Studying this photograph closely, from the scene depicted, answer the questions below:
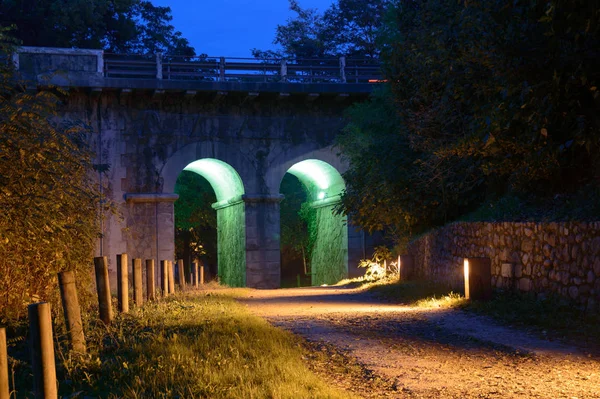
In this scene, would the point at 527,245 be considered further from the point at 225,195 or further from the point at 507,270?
the point at 225,195

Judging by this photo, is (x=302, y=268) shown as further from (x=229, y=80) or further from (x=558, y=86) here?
(x=558, y=86)

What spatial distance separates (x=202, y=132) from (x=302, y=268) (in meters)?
19.8

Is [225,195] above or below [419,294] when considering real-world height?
above

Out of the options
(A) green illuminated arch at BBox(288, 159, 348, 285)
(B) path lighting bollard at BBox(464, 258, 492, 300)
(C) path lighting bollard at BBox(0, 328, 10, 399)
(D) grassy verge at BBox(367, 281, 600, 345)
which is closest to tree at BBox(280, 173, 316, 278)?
(A) green illuminated arch at BBox(288, 159, 348, 285)

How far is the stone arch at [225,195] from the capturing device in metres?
23.7

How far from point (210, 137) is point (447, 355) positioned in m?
17.6

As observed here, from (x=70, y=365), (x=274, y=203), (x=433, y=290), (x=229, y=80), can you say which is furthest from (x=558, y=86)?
(x=229, y=80)

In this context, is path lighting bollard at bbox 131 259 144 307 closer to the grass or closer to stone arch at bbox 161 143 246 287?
the grass

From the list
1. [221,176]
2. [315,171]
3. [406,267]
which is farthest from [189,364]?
[315,171]

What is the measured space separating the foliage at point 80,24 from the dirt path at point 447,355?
23.6 metres

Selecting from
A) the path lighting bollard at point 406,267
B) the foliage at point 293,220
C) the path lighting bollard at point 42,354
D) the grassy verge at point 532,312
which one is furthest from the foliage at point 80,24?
the path lighting bollard at point 42,354

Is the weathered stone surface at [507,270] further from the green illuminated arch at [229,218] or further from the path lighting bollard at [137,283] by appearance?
the green illuminated arch at [229,218]

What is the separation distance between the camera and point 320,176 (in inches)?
1084

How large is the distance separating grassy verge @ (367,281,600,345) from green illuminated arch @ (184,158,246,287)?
455 inches
